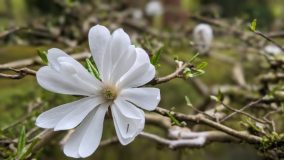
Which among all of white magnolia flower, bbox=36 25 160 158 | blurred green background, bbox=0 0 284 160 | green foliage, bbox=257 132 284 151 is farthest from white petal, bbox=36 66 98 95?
blurred green background, bbox=0 0 284 160

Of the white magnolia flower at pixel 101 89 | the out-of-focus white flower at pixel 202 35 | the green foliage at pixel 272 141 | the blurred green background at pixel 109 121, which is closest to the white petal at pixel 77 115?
the white magnolia flower at pixel 101 89

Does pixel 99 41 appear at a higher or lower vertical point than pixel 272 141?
higher

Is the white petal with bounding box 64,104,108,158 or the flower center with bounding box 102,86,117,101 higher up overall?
the flower center with bounding box 102,86,117,101

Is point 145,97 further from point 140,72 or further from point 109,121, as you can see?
point 109,121

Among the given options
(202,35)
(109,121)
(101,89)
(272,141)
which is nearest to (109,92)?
(101,89)

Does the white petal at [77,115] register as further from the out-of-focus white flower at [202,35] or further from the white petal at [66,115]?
the out-of-focus white flower at [202,35]

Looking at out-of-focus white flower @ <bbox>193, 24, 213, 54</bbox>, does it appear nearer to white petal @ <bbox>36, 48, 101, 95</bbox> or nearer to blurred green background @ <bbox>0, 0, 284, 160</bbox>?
blurred green background @ <bbox>0, 0, 284, 160</bbox>
